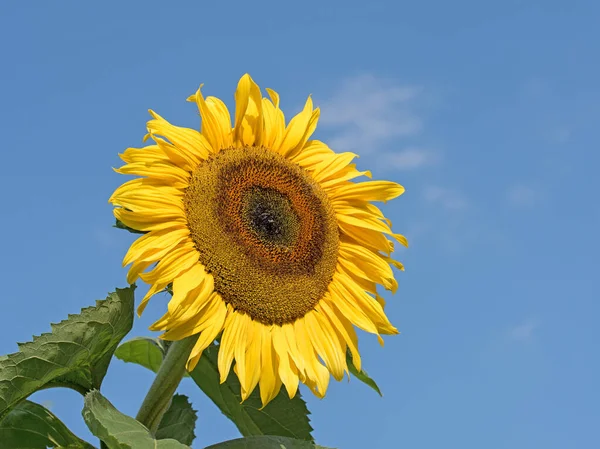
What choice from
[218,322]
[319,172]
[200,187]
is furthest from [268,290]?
[319,172]

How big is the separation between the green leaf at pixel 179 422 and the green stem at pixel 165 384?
1.29 feet

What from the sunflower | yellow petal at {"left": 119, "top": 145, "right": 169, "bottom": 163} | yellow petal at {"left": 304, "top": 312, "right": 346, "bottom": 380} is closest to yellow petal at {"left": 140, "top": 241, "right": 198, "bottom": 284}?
the sunflower

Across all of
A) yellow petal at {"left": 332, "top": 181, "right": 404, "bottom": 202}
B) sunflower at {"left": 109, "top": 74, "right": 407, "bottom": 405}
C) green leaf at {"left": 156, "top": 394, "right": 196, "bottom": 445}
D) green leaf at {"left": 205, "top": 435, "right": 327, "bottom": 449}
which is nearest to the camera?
sunflower at {"left": 109, "top": 74, "right": 407, "bottom": 405}

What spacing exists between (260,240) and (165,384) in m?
0.88

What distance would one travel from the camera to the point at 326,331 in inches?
171

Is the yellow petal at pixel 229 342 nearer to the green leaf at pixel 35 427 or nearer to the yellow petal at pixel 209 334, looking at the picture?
the yellow petal at pixel 209 334

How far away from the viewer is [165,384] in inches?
161

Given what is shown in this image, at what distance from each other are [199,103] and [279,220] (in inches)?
30.9

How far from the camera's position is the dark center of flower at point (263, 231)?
4074 mm

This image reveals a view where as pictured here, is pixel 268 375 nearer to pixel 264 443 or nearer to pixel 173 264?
pixel 264 443

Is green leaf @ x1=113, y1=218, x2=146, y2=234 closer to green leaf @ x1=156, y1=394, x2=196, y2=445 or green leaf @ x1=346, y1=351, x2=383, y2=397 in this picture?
green leaf @ x1=156, y1=394, x2=196, y2=445

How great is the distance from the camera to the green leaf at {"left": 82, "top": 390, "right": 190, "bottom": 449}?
11.6 feet

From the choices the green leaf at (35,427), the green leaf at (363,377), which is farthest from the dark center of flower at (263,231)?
the green leaf at (35,427)

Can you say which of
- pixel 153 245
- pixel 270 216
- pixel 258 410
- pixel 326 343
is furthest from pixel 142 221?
pixel 258 410
